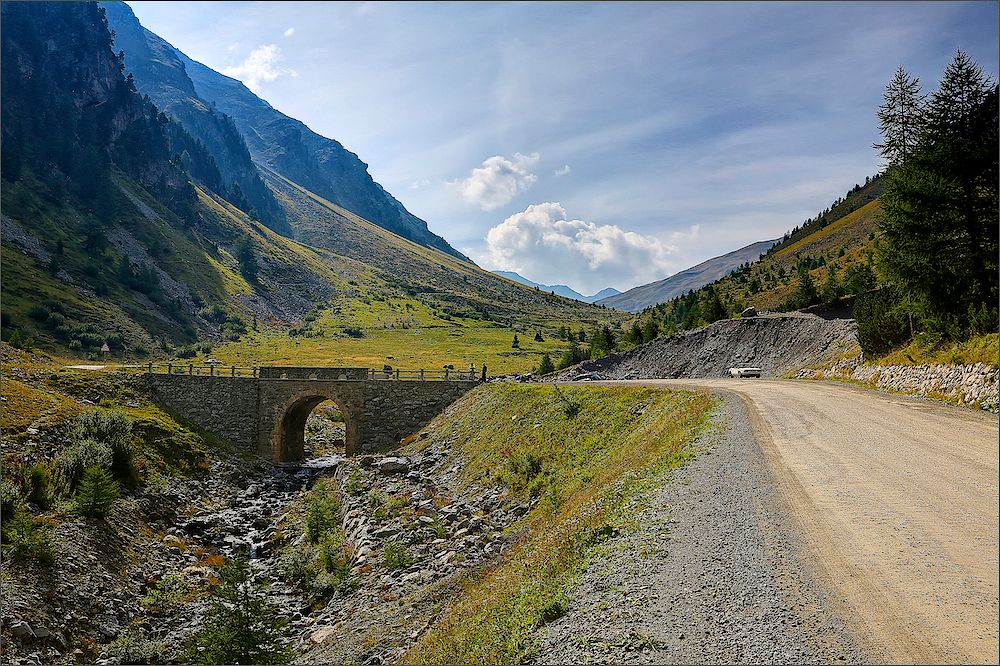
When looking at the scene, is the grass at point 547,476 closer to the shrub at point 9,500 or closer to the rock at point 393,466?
the rock at point 393,466

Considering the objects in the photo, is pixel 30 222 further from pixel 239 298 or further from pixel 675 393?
pixel 675 393

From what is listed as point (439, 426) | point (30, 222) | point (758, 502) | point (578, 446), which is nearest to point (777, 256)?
point (439, 426)

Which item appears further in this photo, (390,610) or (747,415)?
(747,415)

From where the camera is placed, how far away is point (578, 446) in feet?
79.3

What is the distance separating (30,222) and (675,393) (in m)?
A: 131

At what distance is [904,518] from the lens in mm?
8914

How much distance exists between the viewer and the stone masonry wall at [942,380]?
1702 centimetres

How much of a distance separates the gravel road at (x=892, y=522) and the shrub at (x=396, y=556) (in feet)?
34.7

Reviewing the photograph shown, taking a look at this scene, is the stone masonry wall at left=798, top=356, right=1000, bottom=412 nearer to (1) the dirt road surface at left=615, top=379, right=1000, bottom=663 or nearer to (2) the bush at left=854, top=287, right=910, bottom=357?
(1) the dirt road surface at left=615, top=379, right=1000, bottom=663

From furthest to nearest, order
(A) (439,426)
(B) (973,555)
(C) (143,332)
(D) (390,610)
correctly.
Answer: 1. (C) (143,332)
2. (A) (439,426)
3. (D) (390,610)
4. (B) (973,555)

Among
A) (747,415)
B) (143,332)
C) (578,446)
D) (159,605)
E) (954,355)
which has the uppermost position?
(143,332)

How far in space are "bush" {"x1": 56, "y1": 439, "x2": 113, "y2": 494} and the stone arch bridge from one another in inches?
585

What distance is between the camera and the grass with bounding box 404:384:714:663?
31.9ft

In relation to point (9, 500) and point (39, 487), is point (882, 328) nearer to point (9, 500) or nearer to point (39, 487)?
point (9, 500)
